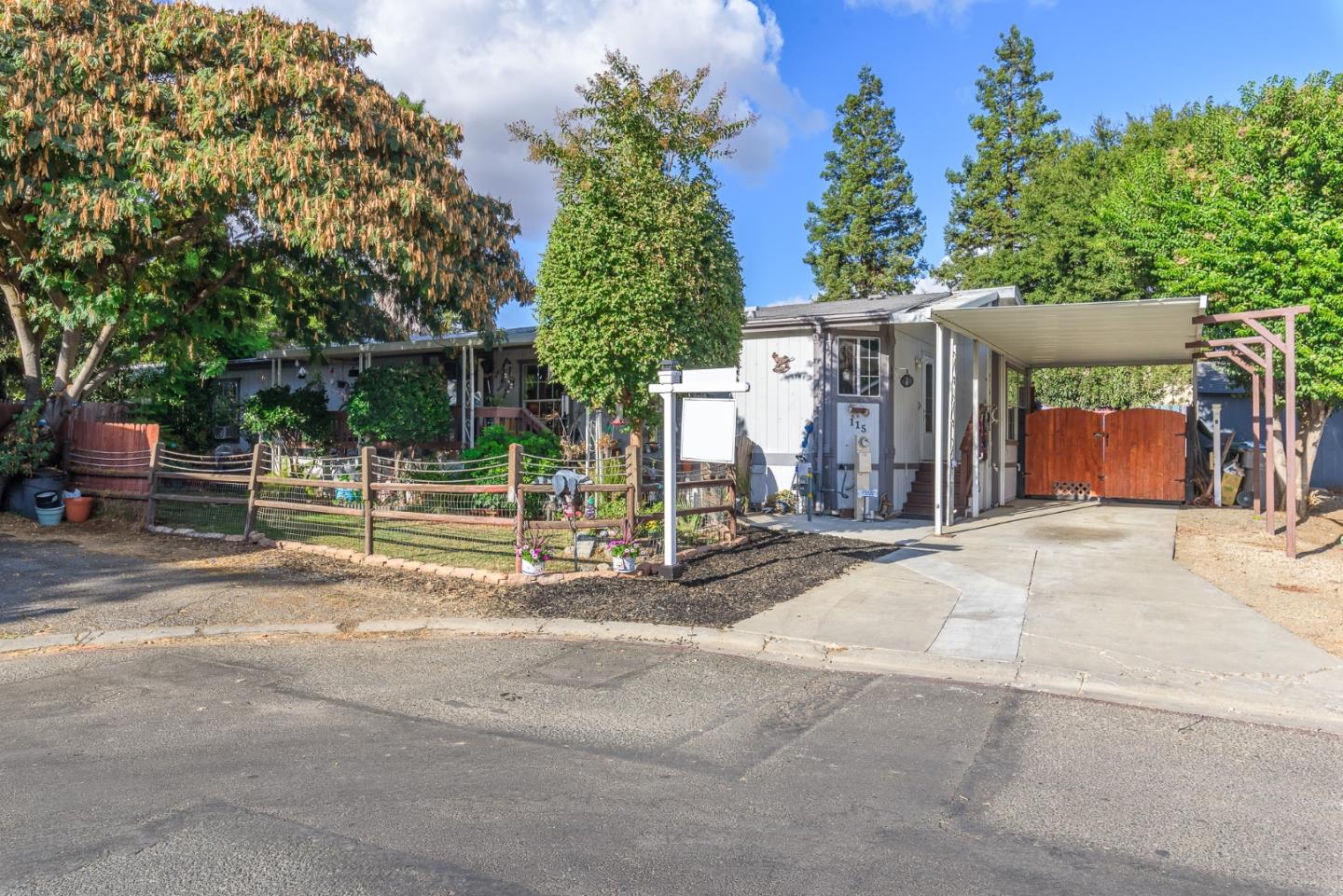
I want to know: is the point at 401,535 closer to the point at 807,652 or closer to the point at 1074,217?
the point at 807,652

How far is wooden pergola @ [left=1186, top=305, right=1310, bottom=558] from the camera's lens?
1095cm

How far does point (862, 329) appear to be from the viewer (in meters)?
15.3

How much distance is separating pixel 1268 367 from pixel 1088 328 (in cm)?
260

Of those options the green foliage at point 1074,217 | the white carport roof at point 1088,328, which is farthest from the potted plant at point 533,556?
the green foliage at point 1074,217

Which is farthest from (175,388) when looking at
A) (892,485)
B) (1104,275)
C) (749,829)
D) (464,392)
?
(1104,275)

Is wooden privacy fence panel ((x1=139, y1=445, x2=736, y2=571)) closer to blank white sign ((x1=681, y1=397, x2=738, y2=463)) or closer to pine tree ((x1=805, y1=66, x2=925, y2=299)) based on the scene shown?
blank white sign ((x1=681, y1=397, x2=738, y2=463))

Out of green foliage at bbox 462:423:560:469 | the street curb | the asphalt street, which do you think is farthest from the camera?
green foliage at bbox 462:423:560:469

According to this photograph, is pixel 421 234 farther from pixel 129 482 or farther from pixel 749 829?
pixel 749 829

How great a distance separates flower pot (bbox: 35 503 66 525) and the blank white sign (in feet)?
33.4

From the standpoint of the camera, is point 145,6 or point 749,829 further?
point 145,6

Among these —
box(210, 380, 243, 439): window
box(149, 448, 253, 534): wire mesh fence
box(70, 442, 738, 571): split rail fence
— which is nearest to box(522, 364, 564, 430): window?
box(70, 442, 738, 571): split rail fence

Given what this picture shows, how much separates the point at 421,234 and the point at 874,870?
432 inches

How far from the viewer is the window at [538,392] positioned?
1941 centimetres

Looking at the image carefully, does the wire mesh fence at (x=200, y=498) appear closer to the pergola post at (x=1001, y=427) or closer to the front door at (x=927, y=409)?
the front door at (x=927, y=409)
